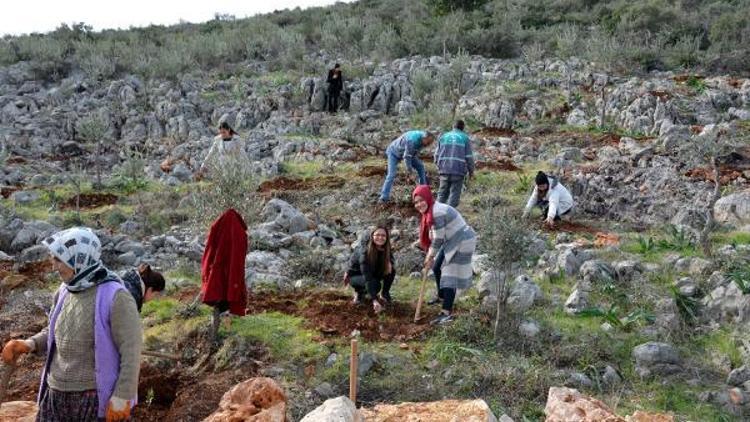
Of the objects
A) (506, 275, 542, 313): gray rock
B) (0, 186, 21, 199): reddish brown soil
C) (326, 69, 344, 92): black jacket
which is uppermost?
(326, 69, 344, 92): black jacket

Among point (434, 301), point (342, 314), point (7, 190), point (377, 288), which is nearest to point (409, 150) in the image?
point (434, 301)

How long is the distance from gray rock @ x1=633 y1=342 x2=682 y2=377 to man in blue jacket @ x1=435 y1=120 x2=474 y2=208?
3710 millimetres

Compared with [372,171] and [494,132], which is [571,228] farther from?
[494,132]

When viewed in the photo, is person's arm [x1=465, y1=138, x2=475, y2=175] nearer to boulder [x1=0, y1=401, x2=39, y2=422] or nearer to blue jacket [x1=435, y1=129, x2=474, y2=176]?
blue jacket [x1=435, y1=129, x2=474, y2=176]

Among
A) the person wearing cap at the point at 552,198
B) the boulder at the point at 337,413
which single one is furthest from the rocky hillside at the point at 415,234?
the boulder at the point at 337,413

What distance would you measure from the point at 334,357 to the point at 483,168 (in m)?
6.98

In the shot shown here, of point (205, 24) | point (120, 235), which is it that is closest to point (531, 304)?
point (120, 235)

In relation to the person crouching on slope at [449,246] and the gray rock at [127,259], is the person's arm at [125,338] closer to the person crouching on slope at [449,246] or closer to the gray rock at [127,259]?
the person crouching on slope at [449,246]

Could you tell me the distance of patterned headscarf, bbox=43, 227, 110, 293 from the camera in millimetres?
3117

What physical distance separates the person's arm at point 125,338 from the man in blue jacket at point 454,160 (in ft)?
20.0

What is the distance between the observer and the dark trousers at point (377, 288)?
6.51 m

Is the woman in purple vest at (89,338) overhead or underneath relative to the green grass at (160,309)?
overhead

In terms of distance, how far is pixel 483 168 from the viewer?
39.3 feet

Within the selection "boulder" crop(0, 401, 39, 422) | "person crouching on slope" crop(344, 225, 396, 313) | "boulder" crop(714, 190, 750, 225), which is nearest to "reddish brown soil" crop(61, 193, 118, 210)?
"person crouching on slope" crop(344, 225, 396, 313)
